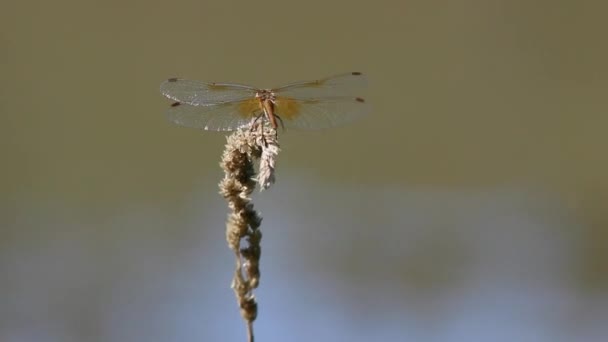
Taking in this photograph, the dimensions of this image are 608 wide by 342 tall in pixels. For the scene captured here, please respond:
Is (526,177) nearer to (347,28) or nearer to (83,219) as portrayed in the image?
(347,28)

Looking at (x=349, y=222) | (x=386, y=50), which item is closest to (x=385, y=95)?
(x=386, y=50)

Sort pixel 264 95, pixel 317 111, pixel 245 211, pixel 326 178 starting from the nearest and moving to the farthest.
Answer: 1. pixel 245 211
2. pixel 264 95
3. pixel 317 111
4. pixel 326 178

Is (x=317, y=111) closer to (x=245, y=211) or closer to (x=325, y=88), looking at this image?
(x=325, y=88)

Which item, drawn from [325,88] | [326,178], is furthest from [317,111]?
[326,178]

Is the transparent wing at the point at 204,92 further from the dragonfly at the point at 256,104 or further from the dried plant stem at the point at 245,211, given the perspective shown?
the dried plant stem at the point at 245,211

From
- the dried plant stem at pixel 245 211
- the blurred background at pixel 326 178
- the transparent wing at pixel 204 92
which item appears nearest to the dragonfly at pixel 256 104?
the transparent wing at pixel 204 92

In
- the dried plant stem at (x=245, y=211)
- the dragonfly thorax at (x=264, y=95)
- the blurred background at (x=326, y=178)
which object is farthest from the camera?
the blurred background at (x=326, y=178)
